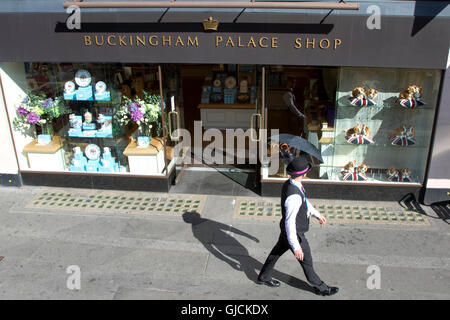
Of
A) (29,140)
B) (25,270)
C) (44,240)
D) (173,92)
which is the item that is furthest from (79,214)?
(173,92)

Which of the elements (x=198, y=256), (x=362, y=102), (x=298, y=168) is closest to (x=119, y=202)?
(x=198, y=256)

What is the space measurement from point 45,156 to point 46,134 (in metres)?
0.49

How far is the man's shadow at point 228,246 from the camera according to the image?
20.1 feet

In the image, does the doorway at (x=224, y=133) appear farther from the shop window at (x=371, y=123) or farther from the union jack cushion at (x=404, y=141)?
the union jack cushion at (x=404, y=141)

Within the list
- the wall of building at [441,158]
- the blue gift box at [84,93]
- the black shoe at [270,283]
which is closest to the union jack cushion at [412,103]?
the wall of building at [441,158]

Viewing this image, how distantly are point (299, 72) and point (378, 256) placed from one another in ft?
15.5

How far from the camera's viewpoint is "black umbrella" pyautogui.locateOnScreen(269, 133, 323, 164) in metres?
7.59

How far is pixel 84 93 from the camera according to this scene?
28.1 feet

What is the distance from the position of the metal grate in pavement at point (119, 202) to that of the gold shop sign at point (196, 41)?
283cm

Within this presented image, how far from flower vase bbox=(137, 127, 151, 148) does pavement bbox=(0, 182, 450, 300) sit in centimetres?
150

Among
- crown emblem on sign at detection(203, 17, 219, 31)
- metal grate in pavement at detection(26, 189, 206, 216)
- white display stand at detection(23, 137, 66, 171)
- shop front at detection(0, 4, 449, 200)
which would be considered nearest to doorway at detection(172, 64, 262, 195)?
shop front at detection(0, 4, 449, 200)

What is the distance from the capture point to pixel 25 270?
635 centimetres

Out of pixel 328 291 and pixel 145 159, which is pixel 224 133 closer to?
pixel 145 159
